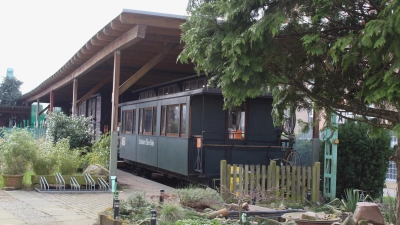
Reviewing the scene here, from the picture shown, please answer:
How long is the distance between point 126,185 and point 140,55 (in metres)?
5.32

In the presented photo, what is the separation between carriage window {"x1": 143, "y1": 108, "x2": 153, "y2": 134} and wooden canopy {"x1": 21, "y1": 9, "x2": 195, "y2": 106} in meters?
1.18

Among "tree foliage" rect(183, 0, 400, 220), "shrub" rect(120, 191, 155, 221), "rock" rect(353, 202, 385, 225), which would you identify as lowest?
"shrub" rect(120, 191, 155, 221)

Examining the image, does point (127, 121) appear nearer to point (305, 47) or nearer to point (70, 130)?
point (70, 130)

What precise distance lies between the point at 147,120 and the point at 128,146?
110 inches

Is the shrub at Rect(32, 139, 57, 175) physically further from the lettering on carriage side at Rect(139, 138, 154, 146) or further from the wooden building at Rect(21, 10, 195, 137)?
the lettering on carriage side at Rect(139, 138, 154, 146)

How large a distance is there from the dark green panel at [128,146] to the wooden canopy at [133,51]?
6.84 ft

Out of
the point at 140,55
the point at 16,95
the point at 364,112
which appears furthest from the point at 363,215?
the point at 16,95

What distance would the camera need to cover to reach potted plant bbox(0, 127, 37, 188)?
472 inches

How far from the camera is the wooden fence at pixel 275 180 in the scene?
10156 mm

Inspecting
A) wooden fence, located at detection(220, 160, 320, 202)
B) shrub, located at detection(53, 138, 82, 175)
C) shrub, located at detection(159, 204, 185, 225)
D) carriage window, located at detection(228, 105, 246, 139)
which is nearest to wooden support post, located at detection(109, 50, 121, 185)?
shrub, located at detection(53, 138, 82, 175)

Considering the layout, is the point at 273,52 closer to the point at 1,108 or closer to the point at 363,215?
the point at 363,215

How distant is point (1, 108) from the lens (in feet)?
128

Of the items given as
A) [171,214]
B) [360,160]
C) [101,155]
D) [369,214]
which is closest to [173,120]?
[101,155]

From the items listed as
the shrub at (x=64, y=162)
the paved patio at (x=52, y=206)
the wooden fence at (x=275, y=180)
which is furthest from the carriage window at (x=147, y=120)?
the wooden fence at (x=275, y=180)
